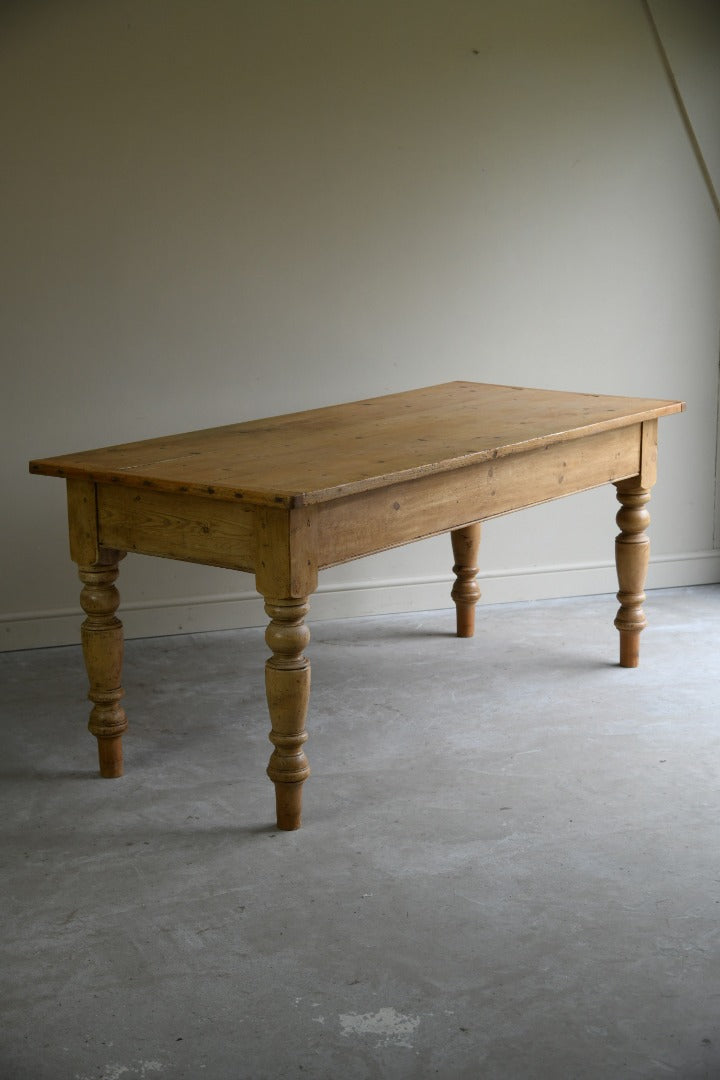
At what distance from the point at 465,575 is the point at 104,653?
1.43m

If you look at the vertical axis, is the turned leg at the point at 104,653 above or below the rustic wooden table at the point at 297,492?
below

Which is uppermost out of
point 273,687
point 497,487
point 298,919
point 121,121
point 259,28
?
point 259,28

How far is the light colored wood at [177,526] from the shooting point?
8.63 feet

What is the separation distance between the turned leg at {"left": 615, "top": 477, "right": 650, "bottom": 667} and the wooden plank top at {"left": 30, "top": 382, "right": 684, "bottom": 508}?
0.84ft

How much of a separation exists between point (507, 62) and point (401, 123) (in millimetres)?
404

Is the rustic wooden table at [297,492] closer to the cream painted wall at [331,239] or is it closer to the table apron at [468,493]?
the table apron at [468,493]

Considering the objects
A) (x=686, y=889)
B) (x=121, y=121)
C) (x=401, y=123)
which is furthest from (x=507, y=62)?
(x=686, y=889)

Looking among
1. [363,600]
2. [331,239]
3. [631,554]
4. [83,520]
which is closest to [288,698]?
[83,520]

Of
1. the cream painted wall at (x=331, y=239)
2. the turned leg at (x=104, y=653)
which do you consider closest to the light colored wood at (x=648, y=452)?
the cream painted wall at (x=331, y=239)

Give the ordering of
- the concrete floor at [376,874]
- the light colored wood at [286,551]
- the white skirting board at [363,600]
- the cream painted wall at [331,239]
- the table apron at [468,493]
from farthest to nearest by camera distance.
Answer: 1. the white skirting board at [363,600]
2. the cream painted wall at [331,239]
3. the table apron at [468,493]
4. the light colored wood at [286,551]
5. the concrete floor at [376,874]

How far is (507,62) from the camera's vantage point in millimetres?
4168

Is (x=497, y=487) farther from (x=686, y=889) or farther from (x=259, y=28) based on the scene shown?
(x=259, y=28)

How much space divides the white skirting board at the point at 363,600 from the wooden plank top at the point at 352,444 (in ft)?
2.61

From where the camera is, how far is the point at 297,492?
8.18 feet
